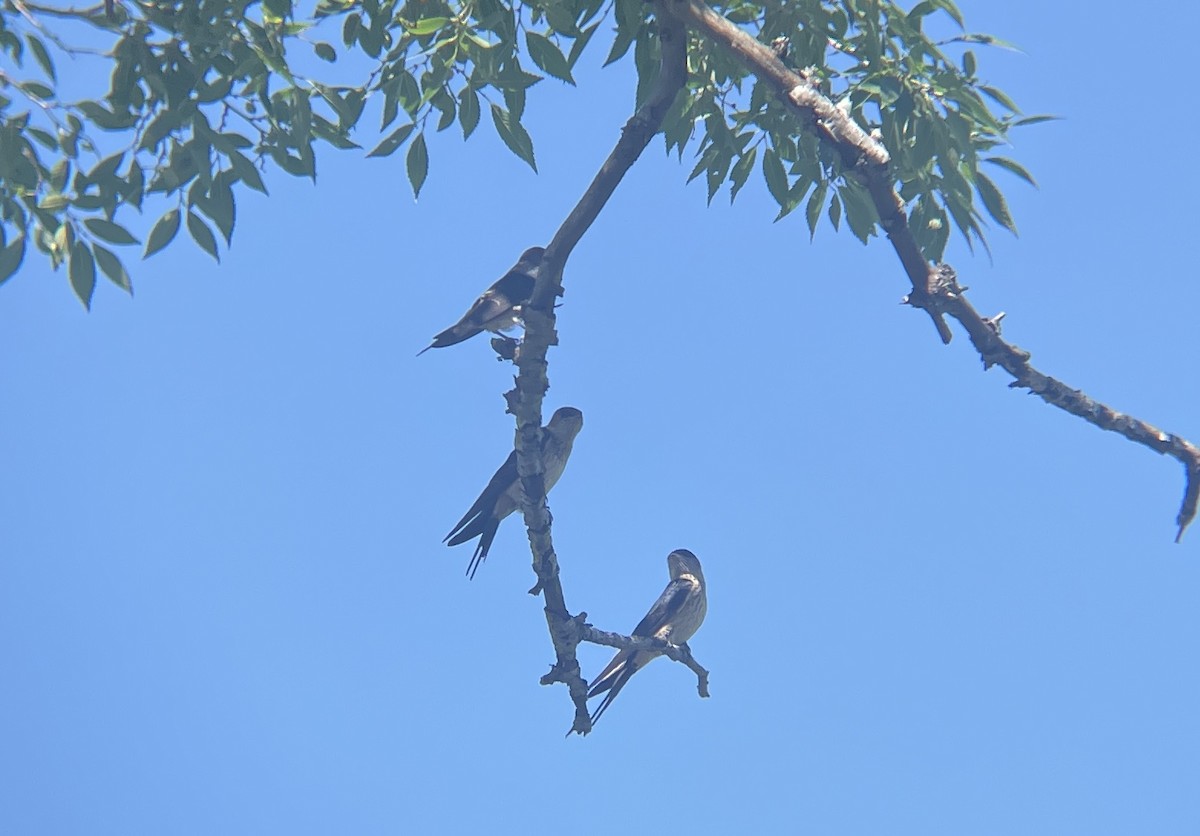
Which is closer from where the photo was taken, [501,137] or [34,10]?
[34,10]

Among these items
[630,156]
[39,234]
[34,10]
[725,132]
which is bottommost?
[39,234]

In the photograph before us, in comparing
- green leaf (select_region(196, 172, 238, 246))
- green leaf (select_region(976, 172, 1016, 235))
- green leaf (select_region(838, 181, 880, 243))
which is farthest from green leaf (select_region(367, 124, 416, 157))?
green leaf (select_region(976, 172, 1016, 235))

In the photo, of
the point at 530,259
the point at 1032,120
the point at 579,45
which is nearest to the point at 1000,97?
the point at 1032,120

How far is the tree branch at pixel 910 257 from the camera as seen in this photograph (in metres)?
2.83

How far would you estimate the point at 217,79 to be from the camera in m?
2.99

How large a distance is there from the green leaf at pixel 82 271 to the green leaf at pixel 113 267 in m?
0.02

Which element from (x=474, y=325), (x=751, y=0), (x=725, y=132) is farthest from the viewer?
(x=474, y=325)

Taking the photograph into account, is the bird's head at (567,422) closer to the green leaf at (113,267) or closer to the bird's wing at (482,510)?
the bird's wing at (482,510)

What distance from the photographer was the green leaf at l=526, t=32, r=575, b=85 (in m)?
3.05

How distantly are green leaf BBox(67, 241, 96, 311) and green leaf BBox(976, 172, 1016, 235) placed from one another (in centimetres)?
251

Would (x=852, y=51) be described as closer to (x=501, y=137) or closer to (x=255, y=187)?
(x=501, y=137)

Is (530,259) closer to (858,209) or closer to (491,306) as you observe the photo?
(491,306)

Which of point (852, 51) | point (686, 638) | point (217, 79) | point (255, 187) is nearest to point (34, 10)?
point (217, 79)

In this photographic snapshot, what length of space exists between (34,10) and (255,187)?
2.43 ft
